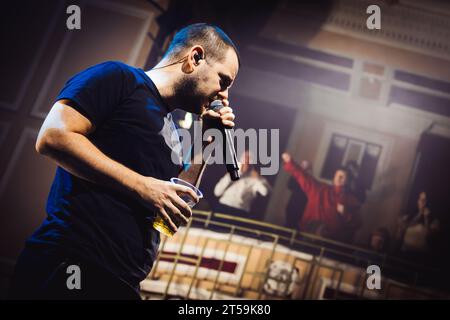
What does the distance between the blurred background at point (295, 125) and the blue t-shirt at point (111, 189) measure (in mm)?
2556

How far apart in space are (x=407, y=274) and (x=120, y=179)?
6.66 m

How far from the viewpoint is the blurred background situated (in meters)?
3.51

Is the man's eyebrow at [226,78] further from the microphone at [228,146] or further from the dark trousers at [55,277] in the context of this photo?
the dark trousers at [55,277]

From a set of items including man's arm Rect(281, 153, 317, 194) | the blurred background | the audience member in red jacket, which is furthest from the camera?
man's arm Rect(281, 153, 317, 194)

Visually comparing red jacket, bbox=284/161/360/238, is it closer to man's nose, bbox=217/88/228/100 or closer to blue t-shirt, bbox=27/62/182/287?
man's nose, bbox=217/88/228/100

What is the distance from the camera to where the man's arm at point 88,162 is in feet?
3.16

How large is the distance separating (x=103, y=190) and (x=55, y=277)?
0.29 metres

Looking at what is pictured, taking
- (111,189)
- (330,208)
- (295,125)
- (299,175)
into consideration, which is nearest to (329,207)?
(330,208)

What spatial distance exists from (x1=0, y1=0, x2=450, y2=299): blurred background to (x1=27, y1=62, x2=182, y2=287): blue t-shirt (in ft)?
8.39

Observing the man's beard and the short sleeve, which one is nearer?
the short sleeve

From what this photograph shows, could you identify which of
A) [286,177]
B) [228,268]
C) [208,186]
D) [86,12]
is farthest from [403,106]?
[86,12]

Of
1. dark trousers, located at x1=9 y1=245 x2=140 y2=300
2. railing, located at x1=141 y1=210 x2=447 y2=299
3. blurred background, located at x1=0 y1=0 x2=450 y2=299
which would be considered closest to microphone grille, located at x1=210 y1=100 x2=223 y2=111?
dark trousers, located at x1=9 y1=245 x2=140 y2=300

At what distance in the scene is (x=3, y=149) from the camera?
133 inches

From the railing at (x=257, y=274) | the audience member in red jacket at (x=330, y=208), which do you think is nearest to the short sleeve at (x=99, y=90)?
the railing at (x=257, y=274)
